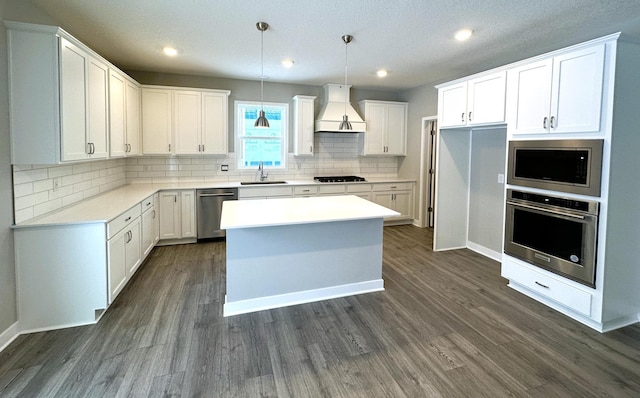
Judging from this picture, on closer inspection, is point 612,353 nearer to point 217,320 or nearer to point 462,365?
point 462,365

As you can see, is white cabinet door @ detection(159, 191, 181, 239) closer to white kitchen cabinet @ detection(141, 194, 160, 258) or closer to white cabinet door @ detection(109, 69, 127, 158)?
white kitchen cabinet @ detection(141, 194, 160, 258)

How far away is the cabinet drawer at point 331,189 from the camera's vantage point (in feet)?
18.8

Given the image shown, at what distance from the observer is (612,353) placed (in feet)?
7.86

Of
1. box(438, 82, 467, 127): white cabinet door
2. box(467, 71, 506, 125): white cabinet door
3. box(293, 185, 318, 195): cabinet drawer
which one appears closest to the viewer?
box(467, 71, 506, 125): white cabinet door

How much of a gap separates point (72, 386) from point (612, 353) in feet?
12.0

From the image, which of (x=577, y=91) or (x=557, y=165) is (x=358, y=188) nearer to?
(x=557, y=165)

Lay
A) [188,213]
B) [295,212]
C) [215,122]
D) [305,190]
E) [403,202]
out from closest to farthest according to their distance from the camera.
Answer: [295,212] < [188,213] < [215,122] < [305,190] < [403,202]

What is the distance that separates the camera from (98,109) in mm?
3320

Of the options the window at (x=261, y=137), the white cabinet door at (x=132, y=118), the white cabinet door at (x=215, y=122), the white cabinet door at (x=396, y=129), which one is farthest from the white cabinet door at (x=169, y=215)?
the white cabinet door at (x=396, y=129)

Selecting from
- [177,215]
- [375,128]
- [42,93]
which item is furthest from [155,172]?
[375,128]

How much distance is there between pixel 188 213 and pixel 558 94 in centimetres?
473

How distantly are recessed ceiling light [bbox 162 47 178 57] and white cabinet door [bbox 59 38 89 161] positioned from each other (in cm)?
115

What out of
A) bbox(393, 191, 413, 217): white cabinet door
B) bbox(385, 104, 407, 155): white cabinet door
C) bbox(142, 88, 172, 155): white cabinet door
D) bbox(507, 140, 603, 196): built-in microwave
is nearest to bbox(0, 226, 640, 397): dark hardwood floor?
bbox(507, 140, 603, 196): built-in microwave

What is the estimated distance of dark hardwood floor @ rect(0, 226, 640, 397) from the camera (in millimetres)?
2035
